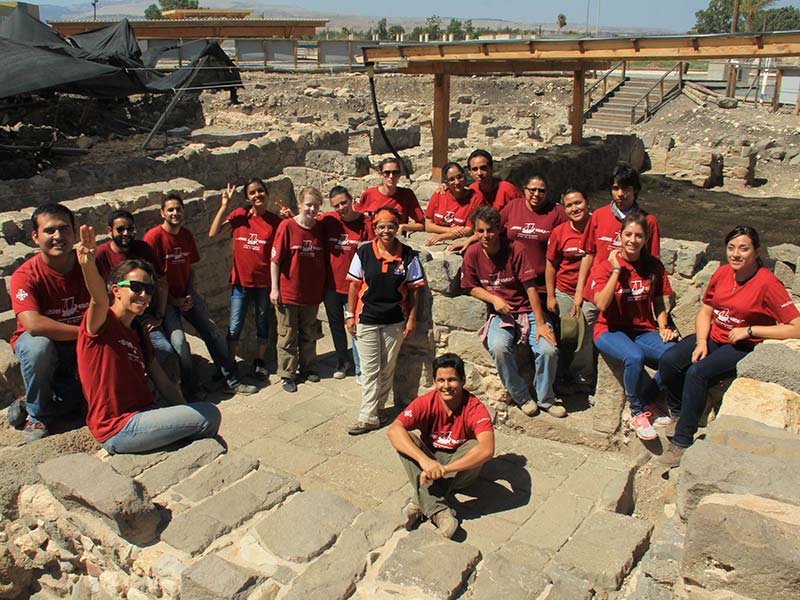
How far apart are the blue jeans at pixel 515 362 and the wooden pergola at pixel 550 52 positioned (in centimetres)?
528

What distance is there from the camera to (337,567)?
11.2 ft

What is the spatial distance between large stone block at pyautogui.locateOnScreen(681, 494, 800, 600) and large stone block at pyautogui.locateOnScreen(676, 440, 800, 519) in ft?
Result: 0.31

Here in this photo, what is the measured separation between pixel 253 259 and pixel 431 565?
3.88m

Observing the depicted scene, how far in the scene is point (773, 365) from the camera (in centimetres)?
429

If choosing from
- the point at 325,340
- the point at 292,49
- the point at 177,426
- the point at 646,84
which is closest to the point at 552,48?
the point at 325,340

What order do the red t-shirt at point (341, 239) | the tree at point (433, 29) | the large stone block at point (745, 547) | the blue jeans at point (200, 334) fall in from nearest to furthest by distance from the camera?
the large stone block at point (745, 547) < the blue jeans at point (200, 334) < the red t-shirt at point (341, 239) < the tree at point (433, 29)

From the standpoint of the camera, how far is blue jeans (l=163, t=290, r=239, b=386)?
5.90 metres

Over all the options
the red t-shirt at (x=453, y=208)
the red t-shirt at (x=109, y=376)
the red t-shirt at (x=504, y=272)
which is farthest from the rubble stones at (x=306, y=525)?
the red t-shirt at (x=453, y=208)

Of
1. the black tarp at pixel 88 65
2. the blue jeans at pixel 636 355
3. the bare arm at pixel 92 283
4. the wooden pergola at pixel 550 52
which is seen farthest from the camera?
the black tarp at pixel 88 65

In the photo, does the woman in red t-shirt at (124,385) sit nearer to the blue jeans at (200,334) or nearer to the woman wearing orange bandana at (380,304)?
the blue jeans at (200,334)

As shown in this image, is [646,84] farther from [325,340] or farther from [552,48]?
[325,340]

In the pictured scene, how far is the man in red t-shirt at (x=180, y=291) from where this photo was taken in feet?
19.6

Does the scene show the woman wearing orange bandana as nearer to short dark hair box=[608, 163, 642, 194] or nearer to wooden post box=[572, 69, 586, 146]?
short dark hair box=[608, 163, 642, 194]

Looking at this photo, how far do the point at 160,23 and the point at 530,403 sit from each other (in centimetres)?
3180
